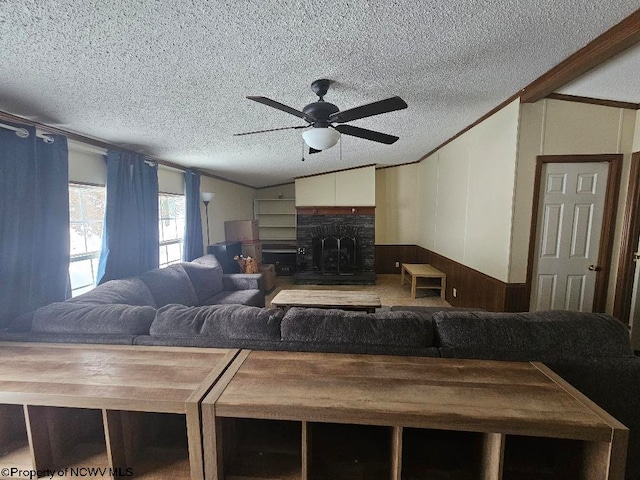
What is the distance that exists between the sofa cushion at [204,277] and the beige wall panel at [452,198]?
3.32m

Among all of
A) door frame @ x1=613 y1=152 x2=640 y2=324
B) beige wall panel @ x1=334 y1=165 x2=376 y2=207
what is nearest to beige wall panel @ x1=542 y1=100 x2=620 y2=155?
door frame @ x1=613 y1=152 x2=640 y2=324

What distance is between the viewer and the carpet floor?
4.26m

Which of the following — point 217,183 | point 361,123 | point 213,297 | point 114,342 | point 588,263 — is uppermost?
point 361,123

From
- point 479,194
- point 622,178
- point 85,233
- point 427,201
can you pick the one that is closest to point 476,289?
point 479,194

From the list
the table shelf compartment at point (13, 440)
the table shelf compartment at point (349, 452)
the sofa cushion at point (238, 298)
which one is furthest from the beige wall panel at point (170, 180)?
the table shelf compartment at point (349, 452)

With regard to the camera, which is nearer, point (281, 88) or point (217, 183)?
point (281, 88)

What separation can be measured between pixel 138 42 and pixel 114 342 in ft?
4.77

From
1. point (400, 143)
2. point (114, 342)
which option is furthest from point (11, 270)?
point (400, 143)

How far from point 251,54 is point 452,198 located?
11.6 feet

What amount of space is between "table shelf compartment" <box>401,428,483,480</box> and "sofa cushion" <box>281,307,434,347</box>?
0.37 m

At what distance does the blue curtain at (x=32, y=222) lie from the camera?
173cm

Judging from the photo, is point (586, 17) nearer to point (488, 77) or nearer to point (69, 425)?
point (488, 77)

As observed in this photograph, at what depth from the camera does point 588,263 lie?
2701 millimetres

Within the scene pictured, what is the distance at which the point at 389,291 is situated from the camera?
191 inches
